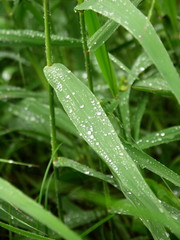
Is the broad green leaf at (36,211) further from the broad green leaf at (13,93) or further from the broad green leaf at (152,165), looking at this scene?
the broad green leaf at (13,93)

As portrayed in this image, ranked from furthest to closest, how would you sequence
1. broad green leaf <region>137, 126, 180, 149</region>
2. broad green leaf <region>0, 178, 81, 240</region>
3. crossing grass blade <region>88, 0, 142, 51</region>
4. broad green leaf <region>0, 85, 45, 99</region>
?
broad green leaf <region>0, 85, 45, 99</region> < broad green leaf <region>137, 126, 180, 149</region> < crossing grass blade <region>88, 0, 142, 51</region> < broad green leaf <region>0, 178, 81, 240</region>

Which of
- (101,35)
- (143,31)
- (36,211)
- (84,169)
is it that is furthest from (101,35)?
(36,211)

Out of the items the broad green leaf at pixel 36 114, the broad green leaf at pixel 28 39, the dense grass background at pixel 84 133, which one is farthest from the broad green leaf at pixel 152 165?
the broad green leaf at pixel 36 114

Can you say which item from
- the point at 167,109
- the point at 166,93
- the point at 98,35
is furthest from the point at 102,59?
the point at 167,109

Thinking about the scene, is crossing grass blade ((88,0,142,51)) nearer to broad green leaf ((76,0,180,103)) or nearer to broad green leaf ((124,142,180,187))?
broad green leaf ((76,0,180,103))

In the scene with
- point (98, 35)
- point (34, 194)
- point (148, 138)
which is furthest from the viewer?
point (34, 194)

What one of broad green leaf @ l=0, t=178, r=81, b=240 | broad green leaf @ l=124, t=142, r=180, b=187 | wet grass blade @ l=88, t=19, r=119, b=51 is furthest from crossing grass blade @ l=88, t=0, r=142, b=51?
broad green leaf @ l=0, t=178, r=81, b=240

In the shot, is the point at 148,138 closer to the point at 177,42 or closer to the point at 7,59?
the point at 177,42
